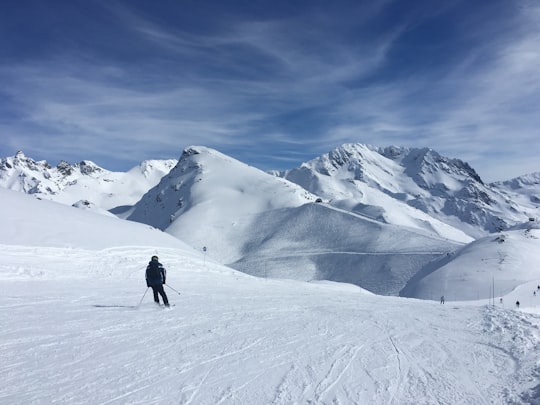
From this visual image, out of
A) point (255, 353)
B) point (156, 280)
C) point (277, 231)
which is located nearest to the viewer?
point (255, 353)

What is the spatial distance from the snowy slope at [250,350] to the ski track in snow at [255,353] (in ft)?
0.11

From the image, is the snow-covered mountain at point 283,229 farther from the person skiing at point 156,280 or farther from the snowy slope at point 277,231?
the person skiing at point 156,280

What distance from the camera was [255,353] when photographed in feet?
29.9

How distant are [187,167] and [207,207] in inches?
2150

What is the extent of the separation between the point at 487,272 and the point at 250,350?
184 feet

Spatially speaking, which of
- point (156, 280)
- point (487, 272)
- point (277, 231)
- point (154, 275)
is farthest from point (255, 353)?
point (277, 231)

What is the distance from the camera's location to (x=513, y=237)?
69750 millimetres

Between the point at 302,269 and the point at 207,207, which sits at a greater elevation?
the point at 207,207

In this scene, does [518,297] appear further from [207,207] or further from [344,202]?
[207,207]

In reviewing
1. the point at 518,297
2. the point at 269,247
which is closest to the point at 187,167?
the point at 269,247

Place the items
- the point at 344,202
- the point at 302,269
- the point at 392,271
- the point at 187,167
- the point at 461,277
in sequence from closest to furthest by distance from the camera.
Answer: the point at 461,277 < the point at 392,271 < the point at 302,269 < the point at 344,202 < the point at 187,167

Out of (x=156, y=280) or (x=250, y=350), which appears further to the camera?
(x=156, y=280)

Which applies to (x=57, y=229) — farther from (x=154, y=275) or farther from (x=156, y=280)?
(x=156, y=280)

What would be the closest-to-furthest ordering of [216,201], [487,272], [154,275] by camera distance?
[154,275], [487,272], [216,201]
